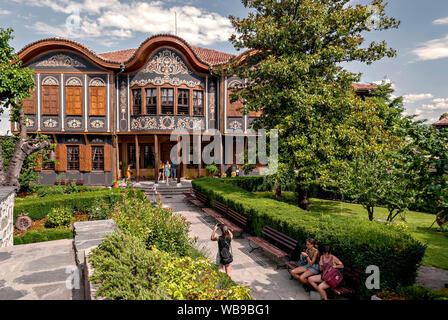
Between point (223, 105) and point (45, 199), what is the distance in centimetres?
1341

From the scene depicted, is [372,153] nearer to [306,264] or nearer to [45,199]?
[306,264]

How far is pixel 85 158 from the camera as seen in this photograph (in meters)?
20.3

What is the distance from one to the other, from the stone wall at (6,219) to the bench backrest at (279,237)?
7.68m

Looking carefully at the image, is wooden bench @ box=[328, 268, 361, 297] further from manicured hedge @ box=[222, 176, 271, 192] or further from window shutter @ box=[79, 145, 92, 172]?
window shutter @ box=[79, 145, 92, 172]

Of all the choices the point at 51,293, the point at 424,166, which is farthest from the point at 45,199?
the point at 424,166

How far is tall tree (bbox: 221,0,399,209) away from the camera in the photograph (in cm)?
1072

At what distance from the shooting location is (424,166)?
486cm

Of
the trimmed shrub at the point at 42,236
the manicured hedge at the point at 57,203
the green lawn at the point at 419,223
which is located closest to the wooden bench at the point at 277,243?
the green lawn at the point at 419,223

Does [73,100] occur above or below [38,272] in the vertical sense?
above

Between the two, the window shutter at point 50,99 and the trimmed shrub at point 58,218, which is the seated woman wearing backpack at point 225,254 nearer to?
the trimmed shrub at point 58,218

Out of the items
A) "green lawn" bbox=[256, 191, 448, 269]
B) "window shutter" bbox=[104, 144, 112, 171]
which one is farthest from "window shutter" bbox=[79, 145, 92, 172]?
"green lawn" bbox=[256, 191, 448, 269]

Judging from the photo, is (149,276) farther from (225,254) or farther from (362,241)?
(362,241)

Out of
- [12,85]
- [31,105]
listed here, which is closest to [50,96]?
[31,105]

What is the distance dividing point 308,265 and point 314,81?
8.04 m
